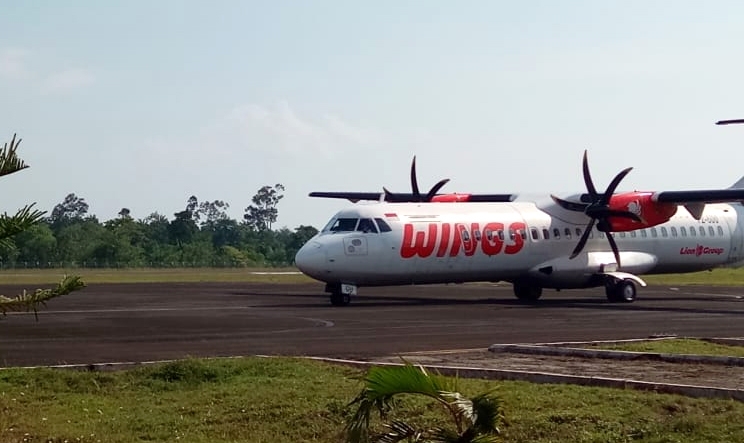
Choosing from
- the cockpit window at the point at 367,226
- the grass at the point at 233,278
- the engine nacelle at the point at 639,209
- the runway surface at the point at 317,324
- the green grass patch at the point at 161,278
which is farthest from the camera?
the green grass patch at the point at 161,278

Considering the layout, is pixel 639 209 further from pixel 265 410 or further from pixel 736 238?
pixel 265 410

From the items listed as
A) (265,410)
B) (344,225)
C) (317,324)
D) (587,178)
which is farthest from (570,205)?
(265,410)

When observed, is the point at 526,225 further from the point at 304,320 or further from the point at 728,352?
the point at 728,352

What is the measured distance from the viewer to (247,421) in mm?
11352

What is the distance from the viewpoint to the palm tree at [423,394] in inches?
233

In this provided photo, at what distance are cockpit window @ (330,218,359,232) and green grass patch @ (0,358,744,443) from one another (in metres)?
17.8

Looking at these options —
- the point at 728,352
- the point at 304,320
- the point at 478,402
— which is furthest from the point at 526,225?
the point at 478,402

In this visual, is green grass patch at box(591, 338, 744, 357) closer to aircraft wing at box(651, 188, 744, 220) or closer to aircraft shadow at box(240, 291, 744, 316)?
aircraft shadow at box(240, 291, 744, 316)

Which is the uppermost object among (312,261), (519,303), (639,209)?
(639,209)

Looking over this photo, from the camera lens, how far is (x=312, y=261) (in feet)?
99.3

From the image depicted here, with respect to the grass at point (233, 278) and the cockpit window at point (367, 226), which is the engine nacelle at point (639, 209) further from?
the grass at point (233, 278)

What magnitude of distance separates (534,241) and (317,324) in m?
12.5

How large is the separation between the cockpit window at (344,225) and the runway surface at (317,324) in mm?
2150

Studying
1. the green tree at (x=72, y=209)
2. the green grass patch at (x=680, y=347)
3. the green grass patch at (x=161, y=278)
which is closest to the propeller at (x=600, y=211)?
the green grass patch at (x=680, y=347)
